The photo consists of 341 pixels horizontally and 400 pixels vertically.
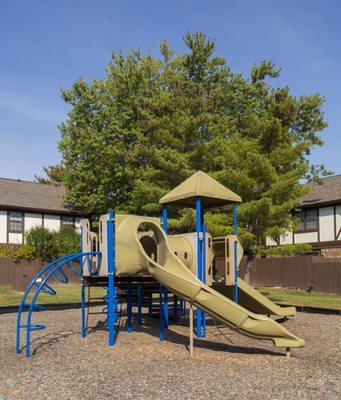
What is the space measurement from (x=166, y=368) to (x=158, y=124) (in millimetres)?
24260

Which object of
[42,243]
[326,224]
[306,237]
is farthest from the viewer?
[306,237]

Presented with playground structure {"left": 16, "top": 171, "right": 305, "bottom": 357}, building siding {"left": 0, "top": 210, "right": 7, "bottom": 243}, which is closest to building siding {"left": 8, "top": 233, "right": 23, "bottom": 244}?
building siding {"left": 0, "top": 210, "right": 7, "bottom": 243}

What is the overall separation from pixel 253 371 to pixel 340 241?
26751 millimetres

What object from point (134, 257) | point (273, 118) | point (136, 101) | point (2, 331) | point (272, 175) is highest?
point (136, 101)

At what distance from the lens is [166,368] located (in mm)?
8664

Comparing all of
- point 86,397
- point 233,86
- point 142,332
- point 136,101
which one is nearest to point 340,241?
point 233,86

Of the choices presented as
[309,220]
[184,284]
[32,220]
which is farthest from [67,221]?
[184,284]

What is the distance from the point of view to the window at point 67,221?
40656mm

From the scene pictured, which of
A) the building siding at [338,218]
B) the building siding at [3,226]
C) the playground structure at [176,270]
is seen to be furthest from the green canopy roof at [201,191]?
the building siding at [3,226]

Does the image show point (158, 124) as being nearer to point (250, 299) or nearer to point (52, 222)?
point (52, 222)

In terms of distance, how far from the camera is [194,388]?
7.31m

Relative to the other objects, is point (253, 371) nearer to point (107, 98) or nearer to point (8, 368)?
point (8, 368)

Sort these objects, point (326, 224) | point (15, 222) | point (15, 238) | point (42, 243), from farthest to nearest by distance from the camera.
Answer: point (15, 222)
point (15, 238)
point (42, 243)
point (326, 224)

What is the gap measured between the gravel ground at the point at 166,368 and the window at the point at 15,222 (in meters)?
26.3
